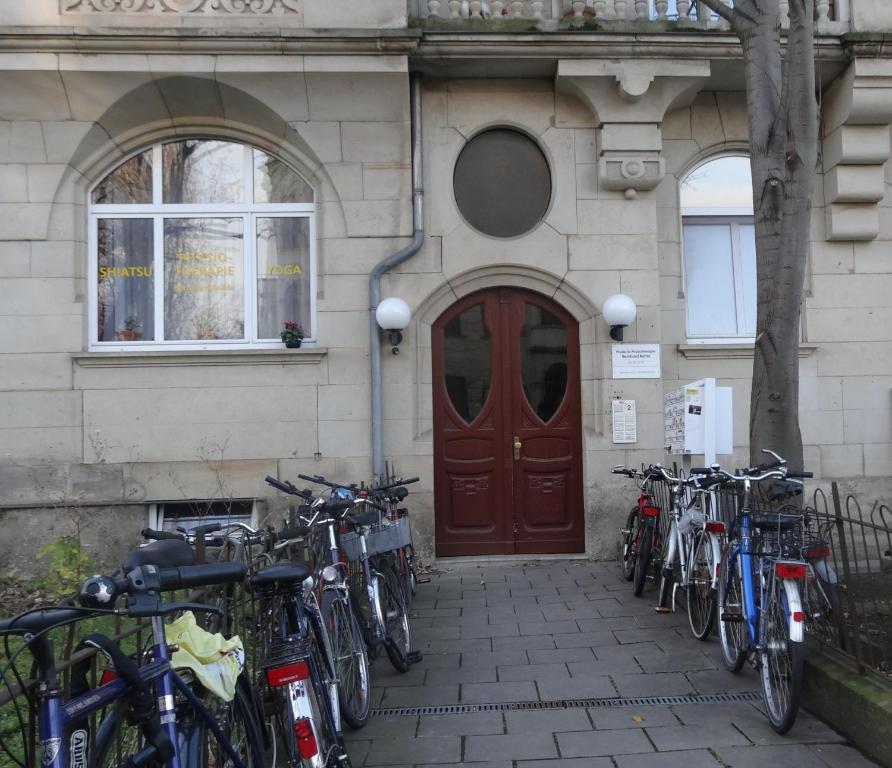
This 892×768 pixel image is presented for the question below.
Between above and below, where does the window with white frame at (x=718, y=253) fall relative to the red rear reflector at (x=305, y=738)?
above

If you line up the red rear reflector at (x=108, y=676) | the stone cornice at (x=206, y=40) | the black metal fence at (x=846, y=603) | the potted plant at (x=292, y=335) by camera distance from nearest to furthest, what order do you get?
the red rear reflector at (x=108, y=676)
the black metal fence at (x=846, y=603)
the stone cornice at (x=206, y=40)
the potted plant at (x=292, y=335)

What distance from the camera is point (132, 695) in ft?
7.84

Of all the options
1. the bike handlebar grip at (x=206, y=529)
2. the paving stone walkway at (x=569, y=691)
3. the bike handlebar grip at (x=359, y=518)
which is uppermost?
the bike handlebar grip at (x=206, y=529)

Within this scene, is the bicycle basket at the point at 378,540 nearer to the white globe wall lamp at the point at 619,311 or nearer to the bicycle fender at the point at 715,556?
the bicycle fender at the point at 715,556

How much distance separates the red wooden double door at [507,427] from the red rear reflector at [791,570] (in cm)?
487

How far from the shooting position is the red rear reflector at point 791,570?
409 cm

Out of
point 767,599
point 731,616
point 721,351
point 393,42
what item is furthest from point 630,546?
point 393,42

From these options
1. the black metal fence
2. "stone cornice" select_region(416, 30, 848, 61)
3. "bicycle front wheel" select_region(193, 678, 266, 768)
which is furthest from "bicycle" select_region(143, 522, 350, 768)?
"stone cornice" select_region(416, 30, 848, 61)

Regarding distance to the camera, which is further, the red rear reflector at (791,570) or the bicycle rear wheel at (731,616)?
the bicycle rear wheel at (731,616)

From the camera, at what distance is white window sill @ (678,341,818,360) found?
30.0 feet

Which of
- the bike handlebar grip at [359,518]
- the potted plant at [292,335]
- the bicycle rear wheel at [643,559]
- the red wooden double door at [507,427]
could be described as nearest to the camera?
the bike handlebar grip at [359,518]

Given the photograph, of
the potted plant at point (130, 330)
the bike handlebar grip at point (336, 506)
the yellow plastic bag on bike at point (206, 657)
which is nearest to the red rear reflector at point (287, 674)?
the yellow plastic bag on bike at point (206, 657)

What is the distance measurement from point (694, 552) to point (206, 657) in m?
3.96

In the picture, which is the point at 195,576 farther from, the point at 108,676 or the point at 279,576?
the point at 279,576
